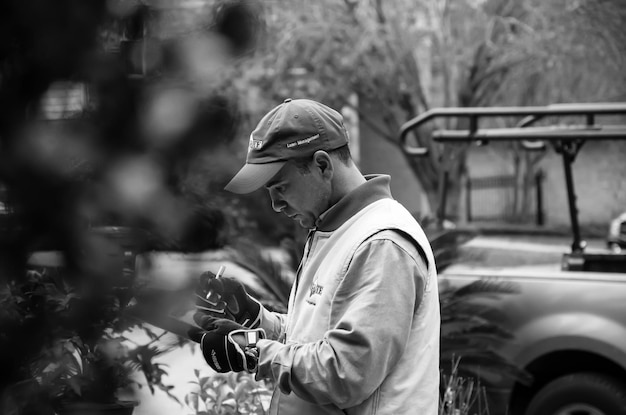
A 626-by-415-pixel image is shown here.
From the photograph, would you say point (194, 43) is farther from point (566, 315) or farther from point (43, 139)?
point (566, 315)

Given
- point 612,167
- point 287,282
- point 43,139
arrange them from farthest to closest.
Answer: point 612,167, point 287,282, point 43,139

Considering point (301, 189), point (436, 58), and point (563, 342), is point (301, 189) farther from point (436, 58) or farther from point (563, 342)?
point (436, 58)

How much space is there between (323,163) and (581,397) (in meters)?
3.26

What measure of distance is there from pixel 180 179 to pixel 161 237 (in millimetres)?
66

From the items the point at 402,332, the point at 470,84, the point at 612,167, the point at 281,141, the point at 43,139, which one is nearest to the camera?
the point at 43,139

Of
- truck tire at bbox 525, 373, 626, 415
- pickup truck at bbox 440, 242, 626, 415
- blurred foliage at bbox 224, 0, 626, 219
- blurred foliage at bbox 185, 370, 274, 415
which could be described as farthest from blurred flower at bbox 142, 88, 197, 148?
blurred foliage at bbox 224, 0, 626, 219

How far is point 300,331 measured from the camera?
220cm

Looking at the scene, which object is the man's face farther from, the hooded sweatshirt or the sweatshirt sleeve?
the sweatshirt sleeve

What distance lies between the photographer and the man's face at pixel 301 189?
222 cm

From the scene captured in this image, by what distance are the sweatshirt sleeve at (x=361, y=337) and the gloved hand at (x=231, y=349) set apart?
5 centimetres

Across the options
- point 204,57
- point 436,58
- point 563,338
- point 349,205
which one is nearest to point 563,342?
point 563,338

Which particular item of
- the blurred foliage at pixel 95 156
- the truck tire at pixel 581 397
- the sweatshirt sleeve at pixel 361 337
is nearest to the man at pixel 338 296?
the sweatshirt sleeve at pixel 361 337

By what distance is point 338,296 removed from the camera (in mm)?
2094

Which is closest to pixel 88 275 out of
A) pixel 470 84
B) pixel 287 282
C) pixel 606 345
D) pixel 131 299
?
pixel 131 299
